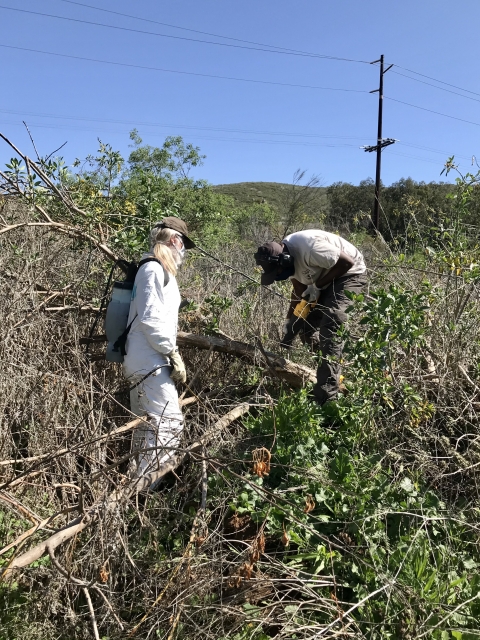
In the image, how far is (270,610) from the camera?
240 cm

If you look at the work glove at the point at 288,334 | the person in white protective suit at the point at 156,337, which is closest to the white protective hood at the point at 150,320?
the person in white protective suit at the point at 156,337

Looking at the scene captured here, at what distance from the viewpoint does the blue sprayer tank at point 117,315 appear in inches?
140

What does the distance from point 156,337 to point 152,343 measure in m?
0.06

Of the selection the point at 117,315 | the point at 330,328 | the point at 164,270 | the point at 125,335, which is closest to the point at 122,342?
the point at 125,335

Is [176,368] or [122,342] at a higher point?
[122,342]

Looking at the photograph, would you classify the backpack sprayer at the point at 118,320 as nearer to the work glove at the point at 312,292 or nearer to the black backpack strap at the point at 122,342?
the black backpack strap at the point at 122,342

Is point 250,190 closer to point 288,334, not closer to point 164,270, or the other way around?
point 288,334

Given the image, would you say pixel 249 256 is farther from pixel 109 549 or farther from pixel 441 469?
pixel 109 549

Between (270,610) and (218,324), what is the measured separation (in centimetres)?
263

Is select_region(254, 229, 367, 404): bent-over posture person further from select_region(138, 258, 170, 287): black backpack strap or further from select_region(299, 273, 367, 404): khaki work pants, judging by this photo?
select_region(138, 258, 170, 287): black backpack strap

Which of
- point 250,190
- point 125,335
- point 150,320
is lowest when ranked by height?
point 125,335

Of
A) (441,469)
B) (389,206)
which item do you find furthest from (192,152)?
(441,469)

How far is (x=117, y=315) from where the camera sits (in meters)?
3.56

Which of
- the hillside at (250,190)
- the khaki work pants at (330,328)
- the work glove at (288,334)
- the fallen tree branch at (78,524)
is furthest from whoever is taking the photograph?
the hillside at (250,190)
